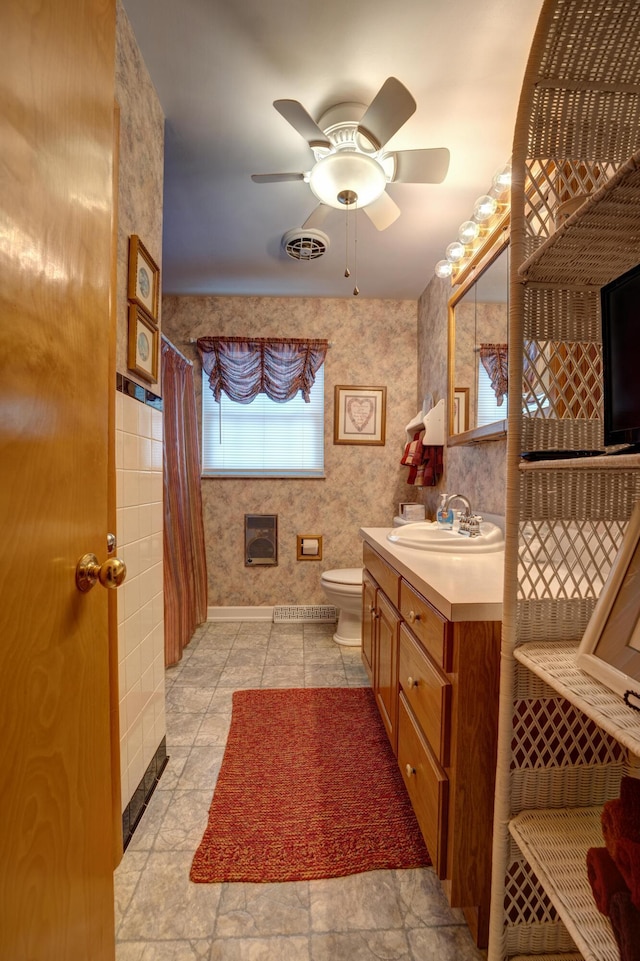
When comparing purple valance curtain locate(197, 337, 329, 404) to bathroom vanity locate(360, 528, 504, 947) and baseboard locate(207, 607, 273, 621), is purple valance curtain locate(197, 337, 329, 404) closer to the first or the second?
baseboard locate(207, 607, 273, 621)

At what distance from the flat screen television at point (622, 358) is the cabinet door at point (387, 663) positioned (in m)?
1.04

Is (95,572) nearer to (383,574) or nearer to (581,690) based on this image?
(581,690)

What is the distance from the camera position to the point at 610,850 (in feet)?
2.03

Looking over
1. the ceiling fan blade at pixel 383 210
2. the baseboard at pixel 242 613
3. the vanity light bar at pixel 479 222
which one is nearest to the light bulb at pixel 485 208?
the vanity light bar at pixel 479 222

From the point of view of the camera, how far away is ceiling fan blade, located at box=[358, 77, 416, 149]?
129cm

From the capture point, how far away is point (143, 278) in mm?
1428

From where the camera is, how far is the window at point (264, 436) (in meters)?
3.29

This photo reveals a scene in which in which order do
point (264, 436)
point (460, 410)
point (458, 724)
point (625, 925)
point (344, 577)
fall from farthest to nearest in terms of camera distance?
point (264, 436)
point (344, 577)
point (460, 410)
point (458, 724)
point (625, 925)

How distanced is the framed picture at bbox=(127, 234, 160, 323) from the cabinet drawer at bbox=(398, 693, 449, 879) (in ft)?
5.23

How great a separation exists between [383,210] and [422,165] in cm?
25

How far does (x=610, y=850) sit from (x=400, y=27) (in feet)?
6.78

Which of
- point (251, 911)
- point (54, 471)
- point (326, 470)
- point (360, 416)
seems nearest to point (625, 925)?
point (251, 911)

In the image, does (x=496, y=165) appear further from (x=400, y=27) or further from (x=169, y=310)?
(x=169, y=310)

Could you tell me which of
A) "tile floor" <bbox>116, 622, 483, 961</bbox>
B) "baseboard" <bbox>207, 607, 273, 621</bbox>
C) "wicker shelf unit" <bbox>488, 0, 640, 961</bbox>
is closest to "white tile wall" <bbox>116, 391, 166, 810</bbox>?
"tile floor" <bbox>116, 622, 483, 961</bbox>
